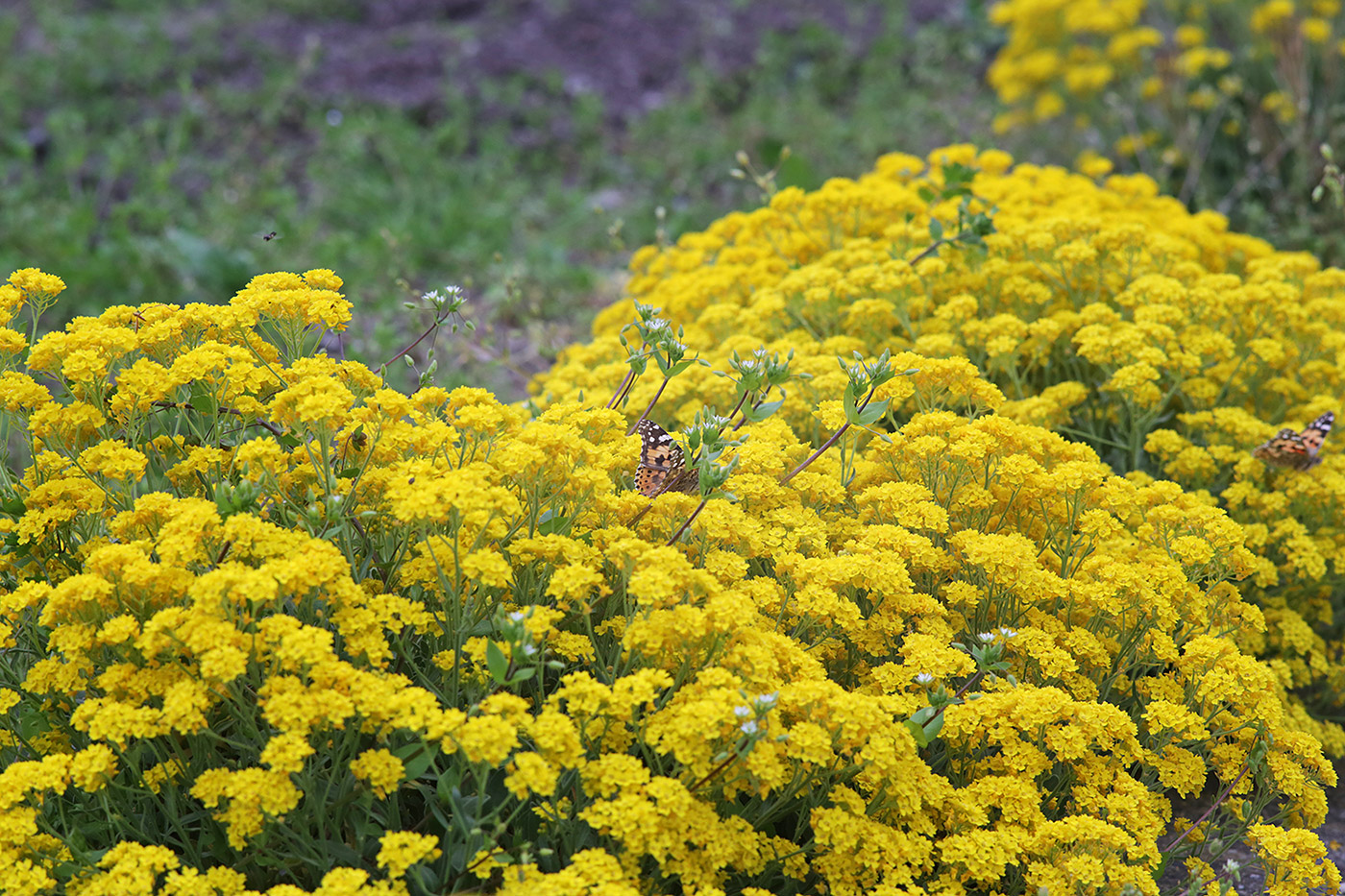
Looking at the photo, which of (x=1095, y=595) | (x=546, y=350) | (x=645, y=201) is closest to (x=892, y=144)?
(x=645, y=201)

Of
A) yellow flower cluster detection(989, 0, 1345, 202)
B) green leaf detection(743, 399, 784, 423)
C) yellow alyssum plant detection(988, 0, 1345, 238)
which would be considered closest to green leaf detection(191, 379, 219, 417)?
green leaf detection(743, 399, 784, 423)

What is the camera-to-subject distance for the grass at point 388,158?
7031 millimetres

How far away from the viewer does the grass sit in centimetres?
703

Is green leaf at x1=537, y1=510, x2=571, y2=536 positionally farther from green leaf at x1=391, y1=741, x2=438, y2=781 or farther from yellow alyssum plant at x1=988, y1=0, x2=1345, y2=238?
yellow alyssum plant at x1=988, y1=0, x2=1345, y2=238

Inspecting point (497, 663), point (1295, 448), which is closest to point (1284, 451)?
point (1295, 448)

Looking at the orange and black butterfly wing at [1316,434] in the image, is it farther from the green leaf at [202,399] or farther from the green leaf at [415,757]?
the green leaf at [202,399]

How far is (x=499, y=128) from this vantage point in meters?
9.31

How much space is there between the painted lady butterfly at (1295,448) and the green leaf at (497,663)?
8.75 feet

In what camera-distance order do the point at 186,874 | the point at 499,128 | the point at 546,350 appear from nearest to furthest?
the point at 186,874 < the point at 546,350 < the point at 499,128

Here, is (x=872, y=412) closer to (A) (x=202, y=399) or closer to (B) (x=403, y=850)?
(B) (x=403, y=850)

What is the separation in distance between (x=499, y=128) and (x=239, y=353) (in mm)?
6961

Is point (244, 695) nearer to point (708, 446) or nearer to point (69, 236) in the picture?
point (708, 446)

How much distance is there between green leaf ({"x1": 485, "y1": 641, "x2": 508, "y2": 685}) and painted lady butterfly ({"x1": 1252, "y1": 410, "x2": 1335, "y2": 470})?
2.67m

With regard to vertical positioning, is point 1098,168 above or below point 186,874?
above
